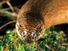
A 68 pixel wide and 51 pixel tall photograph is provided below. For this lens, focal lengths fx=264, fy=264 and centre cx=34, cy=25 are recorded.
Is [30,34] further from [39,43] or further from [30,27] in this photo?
[39,43]

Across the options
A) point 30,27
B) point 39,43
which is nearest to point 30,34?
point 30,27

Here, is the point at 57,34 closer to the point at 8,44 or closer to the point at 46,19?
the point at 46,19

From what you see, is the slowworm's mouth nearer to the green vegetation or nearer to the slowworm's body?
the slowworm's body

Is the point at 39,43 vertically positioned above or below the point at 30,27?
below

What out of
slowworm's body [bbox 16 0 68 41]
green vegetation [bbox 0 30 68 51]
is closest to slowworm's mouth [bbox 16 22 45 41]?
slowworm's body [bbox 16 0 68 41]

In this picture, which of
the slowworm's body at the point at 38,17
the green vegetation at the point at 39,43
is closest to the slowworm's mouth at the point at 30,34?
the slowworm's body at the point at 38,17

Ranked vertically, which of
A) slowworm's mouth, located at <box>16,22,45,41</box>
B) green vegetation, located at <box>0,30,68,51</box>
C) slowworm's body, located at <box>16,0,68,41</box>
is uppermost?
slowworm's body, located at <box>16,0,68,41</box>

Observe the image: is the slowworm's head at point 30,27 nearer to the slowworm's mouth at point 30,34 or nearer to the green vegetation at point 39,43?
the slowworm's mouth at point 30,34

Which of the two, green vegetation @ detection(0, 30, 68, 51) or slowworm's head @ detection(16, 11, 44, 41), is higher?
slowworm's head @ detection(16, 11, 44, 41)

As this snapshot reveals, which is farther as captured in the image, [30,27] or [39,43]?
[39,43]
